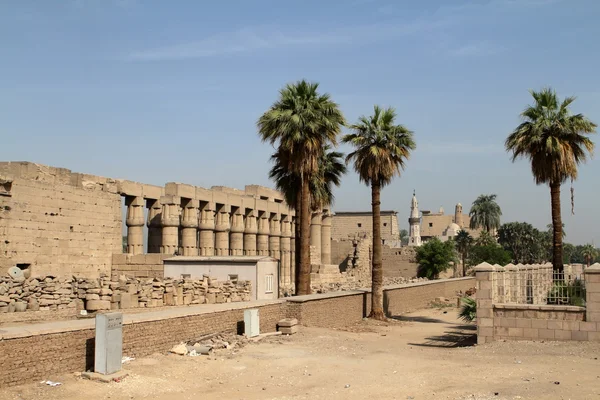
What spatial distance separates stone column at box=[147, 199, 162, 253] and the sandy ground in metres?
19.4

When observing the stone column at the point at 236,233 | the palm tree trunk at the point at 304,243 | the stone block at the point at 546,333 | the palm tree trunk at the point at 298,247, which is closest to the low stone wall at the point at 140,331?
the palm tree trunk at the point at 304,243

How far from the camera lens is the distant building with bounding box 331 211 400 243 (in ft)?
308

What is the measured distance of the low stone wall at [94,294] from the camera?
20.4 metres

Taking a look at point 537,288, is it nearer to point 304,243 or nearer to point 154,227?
point 304,243

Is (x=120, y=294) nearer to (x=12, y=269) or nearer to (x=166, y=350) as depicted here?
(x=12, y=269)

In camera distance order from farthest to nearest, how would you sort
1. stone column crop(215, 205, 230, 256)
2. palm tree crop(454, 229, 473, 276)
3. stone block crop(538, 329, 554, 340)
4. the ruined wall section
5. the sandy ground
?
palm tree crop(454, 229, 473, 276) → stone column crop(215, 205, 230, 256) → the ruined wall section → stone block crop(538, 329, 554, 340) → the sandy ground

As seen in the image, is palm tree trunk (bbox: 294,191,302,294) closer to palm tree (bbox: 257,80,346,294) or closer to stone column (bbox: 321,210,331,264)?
palm tree (bbox: 257,80,346,294)

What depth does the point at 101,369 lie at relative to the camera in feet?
39.8

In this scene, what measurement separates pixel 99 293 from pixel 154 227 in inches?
624

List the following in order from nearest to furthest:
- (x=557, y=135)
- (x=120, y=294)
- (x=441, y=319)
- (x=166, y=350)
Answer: (x=166, y=350)
(x=120, y=294)
(x=557, y=135)
(x=441, y=319)

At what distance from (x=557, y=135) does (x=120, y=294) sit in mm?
15851

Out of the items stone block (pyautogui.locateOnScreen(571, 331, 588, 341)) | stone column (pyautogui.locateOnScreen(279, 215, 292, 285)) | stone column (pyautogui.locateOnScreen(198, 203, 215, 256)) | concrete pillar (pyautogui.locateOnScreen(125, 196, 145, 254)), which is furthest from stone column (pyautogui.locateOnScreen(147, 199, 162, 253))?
stone block (pyautogui.locateOnScreen(571, 331, 588, 341))

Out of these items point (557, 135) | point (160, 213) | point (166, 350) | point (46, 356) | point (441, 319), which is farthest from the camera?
point (160, 213)

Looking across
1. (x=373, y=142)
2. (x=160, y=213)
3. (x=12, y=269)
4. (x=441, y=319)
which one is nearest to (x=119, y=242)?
(x=160, y=213)
